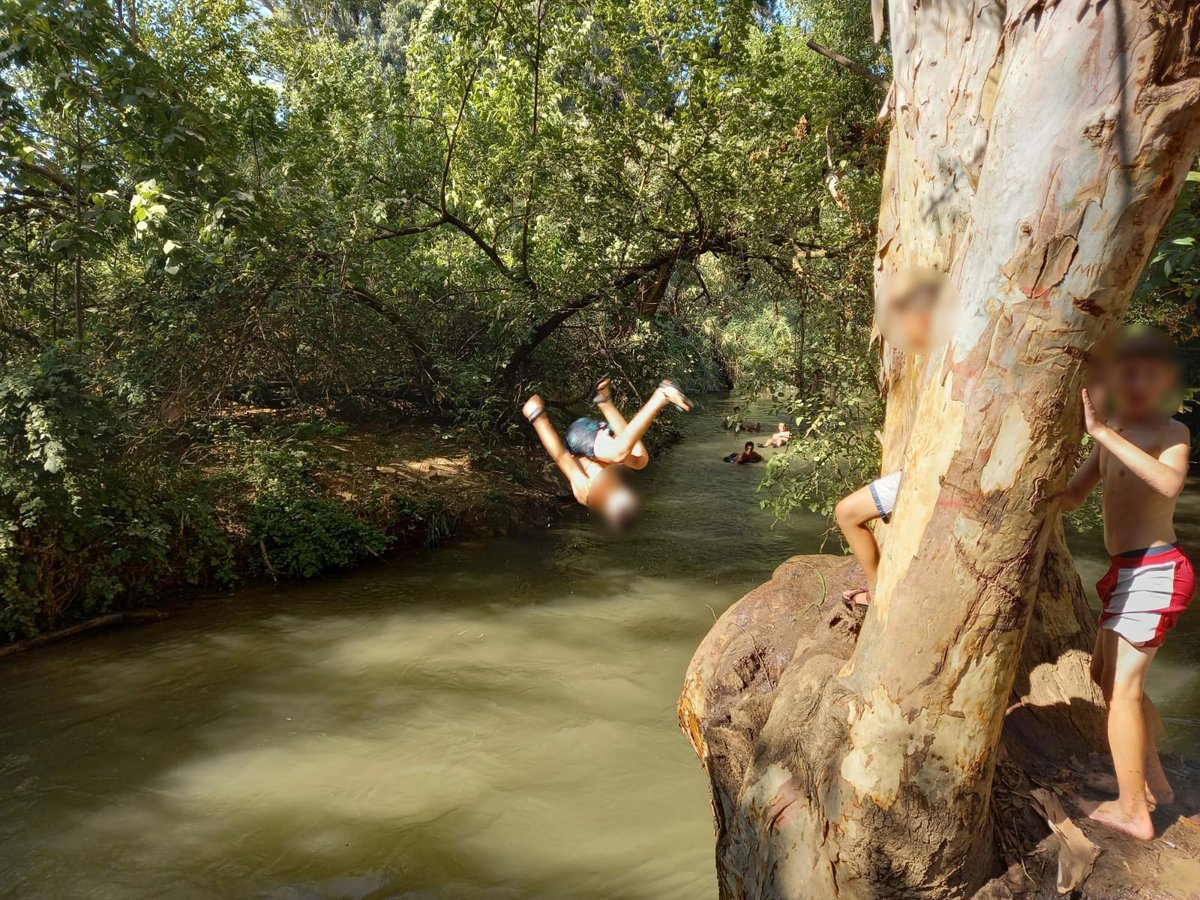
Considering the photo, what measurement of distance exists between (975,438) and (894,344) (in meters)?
1.27

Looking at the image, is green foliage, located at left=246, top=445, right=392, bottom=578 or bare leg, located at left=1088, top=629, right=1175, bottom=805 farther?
green foliage, located at left=246, top=445, right=392, bottom=578

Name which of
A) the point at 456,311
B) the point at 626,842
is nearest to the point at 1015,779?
the point at 626,842

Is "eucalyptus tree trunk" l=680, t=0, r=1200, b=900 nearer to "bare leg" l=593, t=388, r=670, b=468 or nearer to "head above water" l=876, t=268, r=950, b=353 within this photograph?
"head above water" l=876, t=268, r=950, b=353

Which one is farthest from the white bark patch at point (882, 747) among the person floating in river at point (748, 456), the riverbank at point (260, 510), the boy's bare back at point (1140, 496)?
the person floating in river at point (748, 456)

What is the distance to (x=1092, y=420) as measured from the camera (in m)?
2.16

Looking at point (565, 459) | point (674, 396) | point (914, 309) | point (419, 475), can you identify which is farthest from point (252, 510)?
point (914, 309)

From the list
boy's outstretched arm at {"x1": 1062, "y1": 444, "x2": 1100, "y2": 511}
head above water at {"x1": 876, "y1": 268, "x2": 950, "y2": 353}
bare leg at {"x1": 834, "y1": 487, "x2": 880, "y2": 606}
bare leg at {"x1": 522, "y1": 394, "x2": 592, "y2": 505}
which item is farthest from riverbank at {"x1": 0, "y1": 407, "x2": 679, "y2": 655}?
boy's outstretched arm at {"x1": 1062, "y1": 444, "x2": 1100, "y2": 511}

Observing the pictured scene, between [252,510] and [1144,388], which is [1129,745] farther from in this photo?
[252,510]

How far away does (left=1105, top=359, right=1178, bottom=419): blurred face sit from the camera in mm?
2445

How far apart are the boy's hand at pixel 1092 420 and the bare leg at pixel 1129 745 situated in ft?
3.09

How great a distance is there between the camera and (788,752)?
2.88 meters

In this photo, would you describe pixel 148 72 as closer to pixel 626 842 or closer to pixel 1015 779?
pixel 626 842

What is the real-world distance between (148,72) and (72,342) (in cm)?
271

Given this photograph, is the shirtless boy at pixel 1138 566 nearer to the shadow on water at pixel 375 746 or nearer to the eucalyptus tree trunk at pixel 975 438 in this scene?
the eucalyptus tree trunk at pixel 975 438
